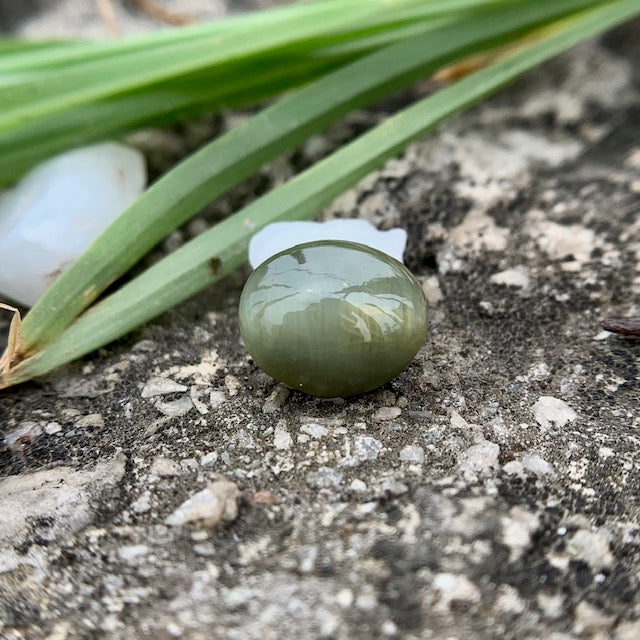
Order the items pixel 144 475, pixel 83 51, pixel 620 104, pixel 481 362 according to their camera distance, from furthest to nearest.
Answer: pixel 620 104 → pixel 83 51 → pixel 481 362 → pixel 144 475

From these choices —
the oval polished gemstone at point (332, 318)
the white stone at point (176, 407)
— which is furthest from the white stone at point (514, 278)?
the white stone at point (176, 407)

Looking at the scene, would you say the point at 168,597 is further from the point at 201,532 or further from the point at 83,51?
the point at 83,51

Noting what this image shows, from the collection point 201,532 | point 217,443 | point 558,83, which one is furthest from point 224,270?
point 558,83

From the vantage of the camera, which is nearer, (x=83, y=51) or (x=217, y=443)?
(x=217, y=443)

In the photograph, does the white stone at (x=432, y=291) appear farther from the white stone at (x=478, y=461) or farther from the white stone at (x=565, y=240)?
the white stone at (x=478, y=461)

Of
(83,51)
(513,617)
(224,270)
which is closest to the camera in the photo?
(513,617)

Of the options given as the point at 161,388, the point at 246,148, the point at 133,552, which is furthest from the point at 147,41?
the point at 133,552

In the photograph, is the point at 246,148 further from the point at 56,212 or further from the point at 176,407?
the point at 176,407
